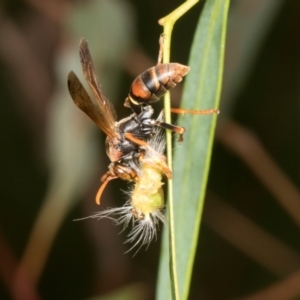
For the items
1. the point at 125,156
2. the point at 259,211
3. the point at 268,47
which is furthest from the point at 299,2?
the point at 125,156

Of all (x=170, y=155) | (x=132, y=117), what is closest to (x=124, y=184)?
(x=132, y=117)

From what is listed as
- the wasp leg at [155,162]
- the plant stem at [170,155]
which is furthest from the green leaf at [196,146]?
the plant stem at [170,155]

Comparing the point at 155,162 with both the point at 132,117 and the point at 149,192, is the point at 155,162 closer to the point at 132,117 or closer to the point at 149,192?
the point at 149,192

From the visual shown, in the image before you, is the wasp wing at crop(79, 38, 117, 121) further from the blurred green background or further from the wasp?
the blurred green background

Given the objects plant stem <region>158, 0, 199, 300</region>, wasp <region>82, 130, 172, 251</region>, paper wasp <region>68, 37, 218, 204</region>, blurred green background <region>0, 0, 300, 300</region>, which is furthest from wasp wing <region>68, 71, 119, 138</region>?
blurred green background <region>0, 0, 300, 300</region>

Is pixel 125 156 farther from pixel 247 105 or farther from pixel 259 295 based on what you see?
pixel 247 105

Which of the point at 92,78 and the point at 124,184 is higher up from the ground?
the point at 92,78
